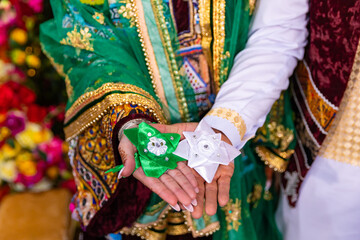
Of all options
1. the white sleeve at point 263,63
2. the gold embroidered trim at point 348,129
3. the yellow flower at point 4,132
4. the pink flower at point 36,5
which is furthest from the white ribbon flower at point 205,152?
the yellow flower at point 4,132

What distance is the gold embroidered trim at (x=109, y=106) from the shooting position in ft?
2.51

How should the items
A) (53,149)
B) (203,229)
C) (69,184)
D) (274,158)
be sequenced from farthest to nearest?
(69,184) < (53,149) < (274,158) < (203,229)

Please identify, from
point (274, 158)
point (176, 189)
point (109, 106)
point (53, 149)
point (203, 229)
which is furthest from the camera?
point (53, 149)

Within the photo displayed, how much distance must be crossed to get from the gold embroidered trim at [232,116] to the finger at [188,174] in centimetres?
17

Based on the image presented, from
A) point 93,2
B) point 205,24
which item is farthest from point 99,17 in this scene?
point 205,24

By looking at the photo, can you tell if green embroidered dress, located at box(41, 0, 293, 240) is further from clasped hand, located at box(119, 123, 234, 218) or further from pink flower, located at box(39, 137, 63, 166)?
pink flower, located at box(39, 137, 63, 166)

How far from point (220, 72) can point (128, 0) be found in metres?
0.29

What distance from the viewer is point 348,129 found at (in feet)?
2.84

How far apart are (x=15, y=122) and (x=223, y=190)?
105 centimetres

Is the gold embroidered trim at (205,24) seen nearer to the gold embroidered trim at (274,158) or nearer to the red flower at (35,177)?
the gold embroidered trim at (274,158)

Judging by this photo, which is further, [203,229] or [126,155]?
[203,229]

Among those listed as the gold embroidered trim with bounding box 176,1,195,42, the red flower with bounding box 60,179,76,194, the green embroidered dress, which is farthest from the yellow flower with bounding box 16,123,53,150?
the gold embroidered trim with bounding box 176,1,195,42

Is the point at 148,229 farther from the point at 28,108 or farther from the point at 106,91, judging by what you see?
the point at 28,108

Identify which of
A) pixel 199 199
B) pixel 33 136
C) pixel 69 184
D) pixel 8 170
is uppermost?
pixel 199 199
